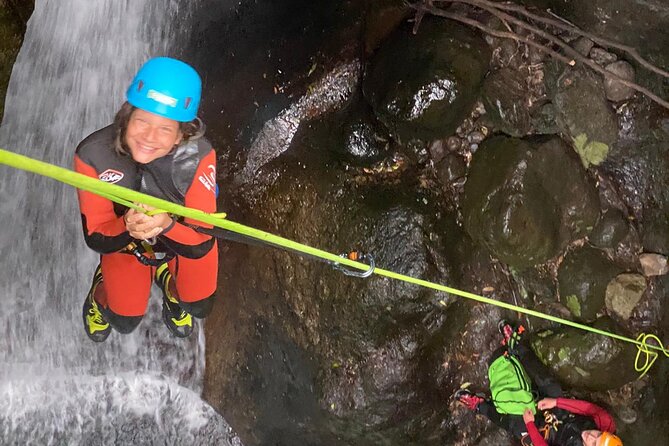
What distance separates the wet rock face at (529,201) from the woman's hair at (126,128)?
2096 mm

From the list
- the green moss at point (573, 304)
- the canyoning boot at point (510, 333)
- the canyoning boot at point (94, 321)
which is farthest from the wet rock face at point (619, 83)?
the canyoning boot at point (94, 321)

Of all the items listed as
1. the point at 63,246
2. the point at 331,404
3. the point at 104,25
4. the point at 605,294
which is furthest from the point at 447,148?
the point at 63,246

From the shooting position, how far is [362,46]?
14.4ft

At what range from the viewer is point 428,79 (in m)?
3.97

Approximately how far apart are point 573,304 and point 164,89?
10.7ft

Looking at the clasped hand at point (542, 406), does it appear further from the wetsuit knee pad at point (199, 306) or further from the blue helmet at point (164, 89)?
the blue helmet at point (164, 89)

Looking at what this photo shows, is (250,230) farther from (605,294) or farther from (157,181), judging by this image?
(605,294)

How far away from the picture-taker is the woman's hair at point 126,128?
2.74 metres

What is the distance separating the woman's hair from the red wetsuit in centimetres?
326

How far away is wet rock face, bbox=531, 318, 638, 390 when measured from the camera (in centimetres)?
400

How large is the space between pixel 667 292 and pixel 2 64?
181 inches

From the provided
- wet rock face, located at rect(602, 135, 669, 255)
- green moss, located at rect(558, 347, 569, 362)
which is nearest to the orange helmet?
green moss, located at rect(558, 347, 569, 362)

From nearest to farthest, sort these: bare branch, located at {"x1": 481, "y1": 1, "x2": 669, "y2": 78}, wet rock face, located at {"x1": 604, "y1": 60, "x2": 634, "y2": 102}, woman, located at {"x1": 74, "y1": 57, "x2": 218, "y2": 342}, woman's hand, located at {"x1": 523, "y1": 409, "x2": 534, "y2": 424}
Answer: woman, located at {"x1": 74, "y1": 57, "x2": 218, "y2": 342} → bare branch, located at {"x1": 481, "y1": 1, "x2": 669, "y2": 78} → wet rock face, located at {"x1": 604, "y1": 60, "x2": 634, "y2": 102} → woman's hand, located at {"x1": 523, "y1": 409, "x2": 534, "y2": 424}

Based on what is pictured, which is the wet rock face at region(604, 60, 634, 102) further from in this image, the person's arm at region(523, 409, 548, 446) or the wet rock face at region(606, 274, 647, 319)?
the person's arm at region(523, 409, 548, 446)
